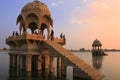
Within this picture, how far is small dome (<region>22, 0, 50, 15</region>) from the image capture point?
130ft

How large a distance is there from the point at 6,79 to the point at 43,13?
1439 cm

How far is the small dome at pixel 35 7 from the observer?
39.5m

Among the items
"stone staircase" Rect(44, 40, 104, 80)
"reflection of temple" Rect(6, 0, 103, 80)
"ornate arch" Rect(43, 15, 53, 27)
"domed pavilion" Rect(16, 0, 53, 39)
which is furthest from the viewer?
"ornate arch" Rect(43, 15, 53, 27)

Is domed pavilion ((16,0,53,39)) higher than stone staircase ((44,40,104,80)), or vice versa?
domed pavilion ((16,0,53,39))

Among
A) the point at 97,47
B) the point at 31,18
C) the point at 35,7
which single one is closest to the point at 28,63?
the point at 31,18

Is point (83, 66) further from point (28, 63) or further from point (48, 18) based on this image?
point (48, 18)

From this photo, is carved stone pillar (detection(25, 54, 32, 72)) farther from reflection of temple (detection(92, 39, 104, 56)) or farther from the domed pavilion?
reflection of temple (detection(92, 39, 104, 56))

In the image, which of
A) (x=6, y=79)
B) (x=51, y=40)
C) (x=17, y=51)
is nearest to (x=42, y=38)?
(x=51, y=40)

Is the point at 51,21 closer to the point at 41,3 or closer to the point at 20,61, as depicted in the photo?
the point at 41,3

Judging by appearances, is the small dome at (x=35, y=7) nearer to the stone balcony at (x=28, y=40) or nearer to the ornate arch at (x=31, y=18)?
the ornate arch at (x=31, y=18)

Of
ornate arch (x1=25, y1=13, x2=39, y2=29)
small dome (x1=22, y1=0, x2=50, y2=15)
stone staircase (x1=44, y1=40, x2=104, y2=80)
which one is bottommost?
stone staircase (x1=44, y1=40, x2=104, y2=80)

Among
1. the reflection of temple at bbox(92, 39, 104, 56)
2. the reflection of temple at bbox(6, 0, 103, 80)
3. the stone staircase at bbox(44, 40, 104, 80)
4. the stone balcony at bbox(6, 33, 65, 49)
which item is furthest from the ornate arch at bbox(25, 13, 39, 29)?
the reflection of temple at bbox(92, 39, 104, 56)

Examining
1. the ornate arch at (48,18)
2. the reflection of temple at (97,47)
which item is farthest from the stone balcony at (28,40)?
the reflection of temple at (97,47)

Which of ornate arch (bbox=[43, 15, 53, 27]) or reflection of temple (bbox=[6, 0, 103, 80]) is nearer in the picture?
reflection of temple (bbox=[6, 0, 103, 80])
